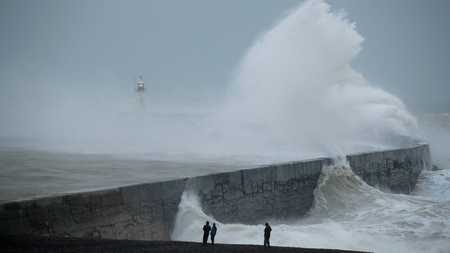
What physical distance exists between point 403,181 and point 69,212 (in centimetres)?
851

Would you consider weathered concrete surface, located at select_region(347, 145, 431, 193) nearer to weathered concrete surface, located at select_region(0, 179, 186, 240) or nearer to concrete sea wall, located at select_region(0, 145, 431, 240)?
concrete sea wall, located at select_region(0, 145, 431, 240)

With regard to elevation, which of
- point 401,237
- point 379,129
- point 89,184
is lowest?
point 401,237

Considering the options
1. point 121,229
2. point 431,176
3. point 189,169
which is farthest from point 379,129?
point 121,229

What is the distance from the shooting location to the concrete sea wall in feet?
19.1

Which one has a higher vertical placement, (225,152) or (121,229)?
(225,152)

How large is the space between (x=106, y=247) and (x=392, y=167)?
27.9 ft

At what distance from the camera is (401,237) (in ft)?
24.6

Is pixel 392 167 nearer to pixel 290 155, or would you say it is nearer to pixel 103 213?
pixel 290 155

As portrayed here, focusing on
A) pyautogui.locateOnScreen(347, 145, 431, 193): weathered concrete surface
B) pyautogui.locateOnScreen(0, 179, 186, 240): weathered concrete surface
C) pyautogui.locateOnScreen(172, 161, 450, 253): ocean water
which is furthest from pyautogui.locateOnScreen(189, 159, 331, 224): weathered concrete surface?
pyautogui.locateOnScreen(347, 145, 431, 193): weathered concrete surface

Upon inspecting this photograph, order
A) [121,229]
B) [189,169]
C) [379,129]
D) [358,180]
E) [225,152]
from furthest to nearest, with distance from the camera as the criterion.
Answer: [379,129] → [225,152] → [358,180] → [189,169] → [121,229]

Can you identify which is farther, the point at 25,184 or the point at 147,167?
the point at 147,167

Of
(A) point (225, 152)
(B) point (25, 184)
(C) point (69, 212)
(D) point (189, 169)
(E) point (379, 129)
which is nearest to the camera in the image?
(C) point (69, 212)

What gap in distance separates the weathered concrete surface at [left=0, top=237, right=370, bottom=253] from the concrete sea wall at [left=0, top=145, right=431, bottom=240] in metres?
0.64

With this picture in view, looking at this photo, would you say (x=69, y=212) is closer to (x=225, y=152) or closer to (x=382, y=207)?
(x=382, y=207)
